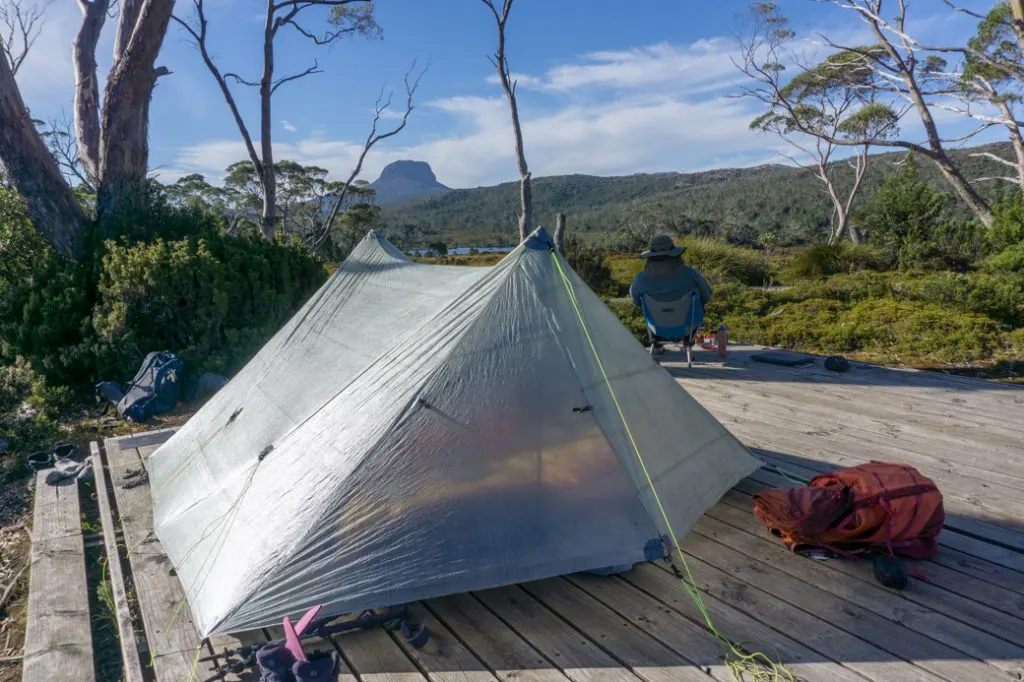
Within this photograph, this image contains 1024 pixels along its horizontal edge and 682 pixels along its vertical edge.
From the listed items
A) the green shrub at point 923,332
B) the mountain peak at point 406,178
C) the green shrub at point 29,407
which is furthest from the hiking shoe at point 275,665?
the mountain peak at point 406,178

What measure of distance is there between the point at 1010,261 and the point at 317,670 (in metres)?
12.3

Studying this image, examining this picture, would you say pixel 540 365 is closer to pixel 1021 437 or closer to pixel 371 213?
pixel 1021 437

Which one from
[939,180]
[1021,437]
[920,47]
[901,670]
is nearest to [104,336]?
[901,670]

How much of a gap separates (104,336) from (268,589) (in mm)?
5186

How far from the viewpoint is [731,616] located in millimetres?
2252

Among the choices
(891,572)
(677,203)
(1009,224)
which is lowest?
(891,572)

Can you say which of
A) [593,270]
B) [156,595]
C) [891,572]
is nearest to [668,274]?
[891,572]

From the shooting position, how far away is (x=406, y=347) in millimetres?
2770

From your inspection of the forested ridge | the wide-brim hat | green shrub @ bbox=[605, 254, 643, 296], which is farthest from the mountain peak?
the wide-brim hat

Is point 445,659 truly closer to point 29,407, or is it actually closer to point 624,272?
point 29,407

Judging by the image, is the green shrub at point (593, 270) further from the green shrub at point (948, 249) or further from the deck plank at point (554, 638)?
the deck plank at point (554, 638)

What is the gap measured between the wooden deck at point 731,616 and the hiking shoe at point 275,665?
244 mm

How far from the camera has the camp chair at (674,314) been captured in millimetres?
5480

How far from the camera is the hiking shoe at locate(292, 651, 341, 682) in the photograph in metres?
1.85
